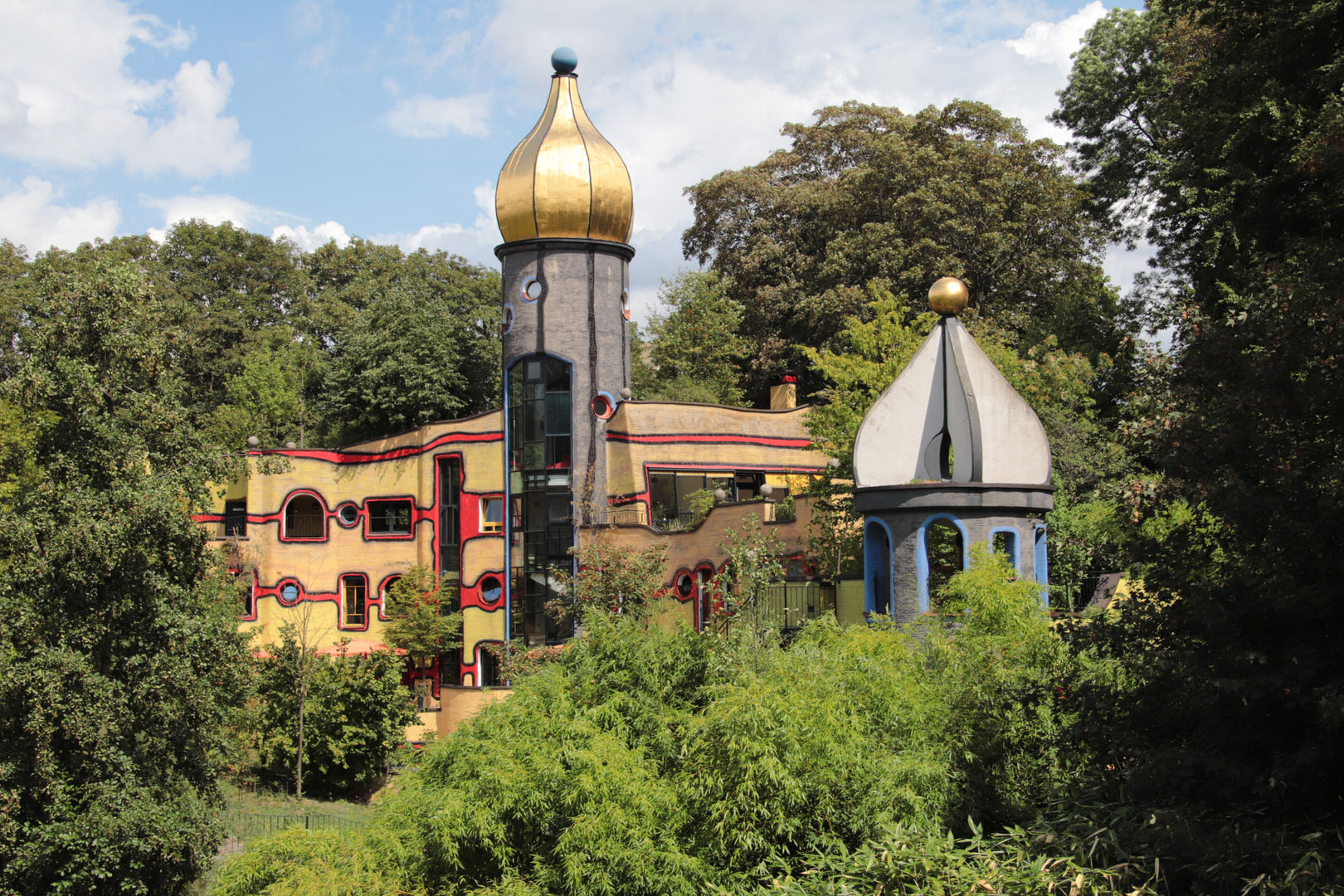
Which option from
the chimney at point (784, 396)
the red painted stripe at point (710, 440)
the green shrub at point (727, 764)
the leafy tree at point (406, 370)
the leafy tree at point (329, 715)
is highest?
the leafy tree at point (406, 370)

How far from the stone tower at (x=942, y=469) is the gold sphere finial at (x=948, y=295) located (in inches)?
0.5

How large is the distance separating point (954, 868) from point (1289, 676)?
2445 mm

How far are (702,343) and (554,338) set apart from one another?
8.63 metres

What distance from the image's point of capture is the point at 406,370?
103 feet

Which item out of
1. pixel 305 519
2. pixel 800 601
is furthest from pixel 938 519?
pixel 305 519

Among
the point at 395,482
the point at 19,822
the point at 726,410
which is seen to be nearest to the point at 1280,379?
the point at 19,822

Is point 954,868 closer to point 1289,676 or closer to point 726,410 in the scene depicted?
point 1289,676

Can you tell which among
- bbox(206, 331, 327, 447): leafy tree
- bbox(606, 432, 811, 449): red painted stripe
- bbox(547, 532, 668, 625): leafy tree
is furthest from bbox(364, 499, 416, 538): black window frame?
bbox(206, 331, 327, 447): leafy tree

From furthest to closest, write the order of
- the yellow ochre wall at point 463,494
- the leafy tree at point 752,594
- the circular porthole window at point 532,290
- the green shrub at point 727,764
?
the circular porthole window at point 532,290
the yellow ochre wall at point 463,494
the leafy tree at point 752,594
the green shrub at point 727,764

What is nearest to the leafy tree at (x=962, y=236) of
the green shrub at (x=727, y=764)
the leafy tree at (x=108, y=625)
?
the green shrub at (x=727, y=764)

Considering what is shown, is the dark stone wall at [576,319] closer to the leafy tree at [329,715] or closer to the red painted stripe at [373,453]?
the red painted stripe at [373,453]

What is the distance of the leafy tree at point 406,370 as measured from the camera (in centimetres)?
3155

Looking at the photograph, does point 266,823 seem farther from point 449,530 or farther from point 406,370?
point 406,370

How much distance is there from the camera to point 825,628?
39.3ft
